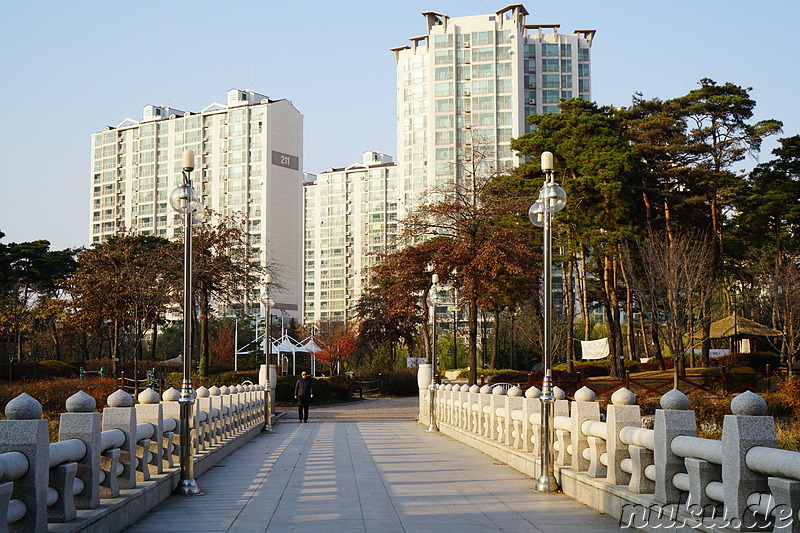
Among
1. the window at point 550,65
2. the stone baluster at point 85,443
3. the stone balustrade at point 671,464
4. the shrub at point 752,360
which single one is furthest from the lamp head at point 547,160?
the window at point 550,65

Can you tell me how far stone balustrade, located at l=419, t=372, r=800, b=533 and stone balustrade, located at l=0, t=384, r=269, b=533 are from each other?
497 cm

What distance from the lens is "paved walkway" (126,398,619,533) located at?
357 inches

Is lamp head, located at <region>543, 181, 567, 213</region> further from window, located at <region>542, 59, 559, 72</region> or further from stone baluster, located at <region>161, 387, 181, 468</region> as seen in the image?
window, located at <region>542, 59, 559, 72</region>

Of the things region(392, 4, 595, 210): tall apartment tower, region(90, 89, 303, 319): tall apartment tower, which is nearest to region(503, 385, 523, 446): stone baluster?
region(392, 4, 595, 210): tall apartment tower

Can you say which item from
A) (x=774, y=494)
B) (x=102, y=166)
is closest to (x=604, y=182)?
(x=774, y=494)

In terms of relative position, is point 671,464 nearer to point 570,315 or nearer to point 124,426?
point 124,426

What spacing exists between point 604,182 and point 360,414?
1811 centimetres

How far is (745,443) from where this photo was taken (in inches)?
254

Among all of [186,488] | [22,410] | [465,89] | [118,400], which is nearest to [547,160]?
[186,488]

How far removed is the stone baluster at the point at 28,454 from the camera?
20.7ft

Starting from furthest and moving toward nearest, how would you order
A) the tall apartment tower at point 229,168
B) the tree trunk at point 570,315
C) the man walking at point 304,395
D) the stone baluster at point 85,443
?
the tall apartment tower at point 229,168 < the tree trunk at point 570,315 < the man walking at point 304,395 < the stone baluster at point 85,443

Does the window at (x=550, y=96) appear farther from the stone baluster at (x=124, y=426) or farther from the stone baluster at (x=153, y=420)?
the stone baluster at (x=124, y=426)

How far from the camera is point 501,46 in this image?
112375mm

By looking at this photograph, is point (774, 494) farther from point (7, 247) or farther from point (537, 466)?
point (7, 247)
